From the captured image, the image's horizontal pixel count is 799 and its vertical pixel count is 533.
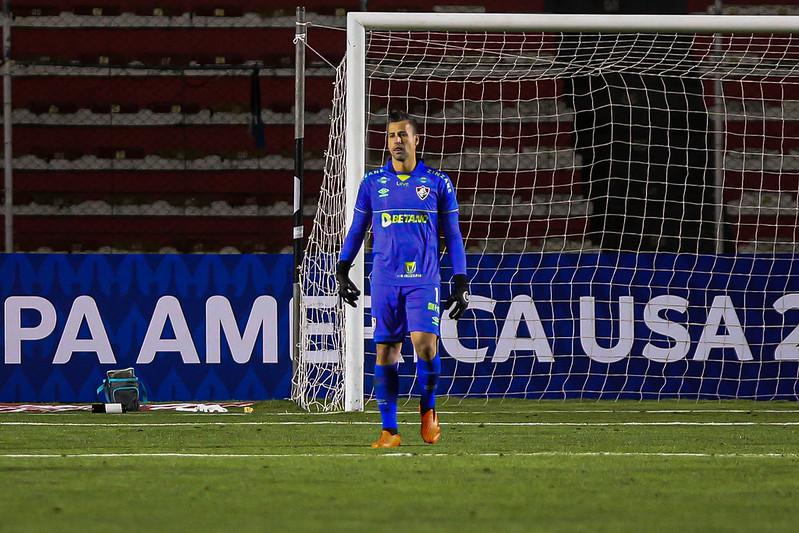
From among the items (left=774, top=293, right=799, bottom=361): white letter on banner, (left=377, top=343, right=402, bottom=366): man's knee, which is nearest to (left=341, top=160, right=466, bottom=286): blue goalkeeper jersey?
(left=377, top=343, right=402, bottom=366): man's knee

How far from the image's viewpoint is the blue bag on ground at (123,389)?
1014cm

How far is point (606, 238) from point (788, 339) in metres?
2.13

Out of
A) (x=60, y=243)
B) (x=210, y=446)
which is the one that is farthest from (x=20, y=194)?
(x=210, y=446)

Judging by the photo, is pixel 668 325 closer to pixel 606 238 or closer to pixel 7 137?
pixel 606 238

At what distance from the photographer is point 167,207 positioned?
14.2 metres

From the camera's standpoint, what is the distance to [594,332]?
11273mm

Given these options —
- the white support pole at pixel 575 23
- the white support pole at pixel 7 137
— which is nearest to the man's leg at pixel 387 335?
the white support pole at pixel 575 23

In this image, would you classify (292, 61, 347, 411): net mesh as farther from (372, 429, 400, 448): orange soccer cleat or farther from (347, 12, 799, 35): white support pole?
(372, 429, 400, 448): orange soccer cleat

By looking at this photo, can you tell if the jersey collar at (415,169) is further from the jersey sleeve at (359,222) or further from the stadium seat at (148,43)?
the stadium seat at (148,43)

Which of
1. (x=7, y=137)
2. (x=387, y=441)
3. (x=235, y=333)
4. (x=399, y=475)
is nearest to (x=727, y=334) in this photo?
(x=235, y=333)

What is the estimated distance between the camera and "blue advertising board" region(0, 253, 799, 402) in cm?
1113

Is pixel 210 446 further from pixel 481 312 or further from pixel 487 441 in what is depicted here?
pixel 481 312

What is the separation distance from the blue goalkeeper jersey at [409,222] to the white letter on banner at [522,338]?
4102 millimetres

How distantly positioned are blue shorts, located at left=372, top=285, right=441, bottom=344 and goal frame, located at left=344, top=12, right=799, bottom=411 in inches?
86.9
